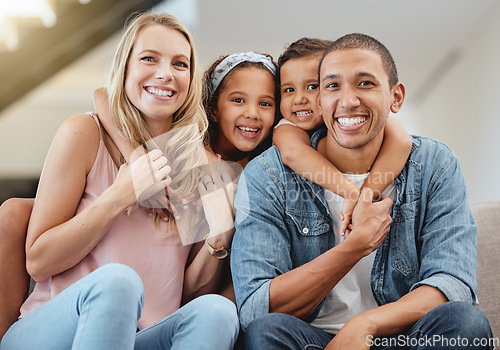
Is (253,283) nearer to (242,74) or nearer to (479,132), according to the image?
(242,74)

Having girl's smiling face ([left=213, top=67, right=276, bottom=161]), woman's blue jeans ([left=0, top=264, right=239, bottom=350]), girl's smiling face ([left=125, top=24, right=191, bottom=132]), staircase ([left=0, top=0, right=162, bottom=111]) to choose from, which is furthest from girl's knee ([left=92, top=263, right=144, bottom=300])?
staircase ([left=0, top=0, right=162, bottom=111])

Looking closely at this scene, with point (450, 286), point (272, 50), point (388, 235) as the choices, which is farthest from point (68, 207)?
point (272, 50)

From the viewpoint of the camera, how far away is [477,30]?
4277 mm

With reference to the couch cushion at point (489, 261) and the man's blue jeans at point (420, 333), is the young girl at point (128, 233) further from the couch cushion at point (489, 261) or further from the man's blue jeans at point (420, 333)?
the couch cushion at point (489, 261)

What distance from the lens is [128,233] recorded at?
1.34 metres

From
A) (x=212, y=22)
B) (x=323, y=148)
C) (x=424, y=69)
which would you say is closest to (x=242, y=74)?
(x=323, y=148)

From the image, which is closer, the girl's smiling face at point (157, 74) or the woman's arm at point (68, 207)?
the woman's arm at point (68, 207)

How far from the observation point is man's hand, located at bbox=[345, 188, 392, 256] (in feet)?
4.03

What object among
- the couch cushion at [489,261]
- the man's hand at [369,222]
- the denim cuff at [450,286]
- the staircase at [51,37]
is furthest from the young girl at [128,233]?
the staircase at [51,37]

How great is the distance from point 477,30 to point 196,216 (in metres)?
3.70

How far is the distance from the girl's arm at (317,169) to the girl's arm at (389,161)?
65 mm

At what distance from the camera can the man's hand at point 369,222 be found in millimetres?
1229

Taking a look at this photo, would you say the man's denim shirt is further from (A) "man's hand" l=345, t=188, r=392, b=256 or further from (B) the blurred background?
(B) the blurred background

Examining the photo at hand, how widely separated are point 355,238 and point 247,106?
55 cm
